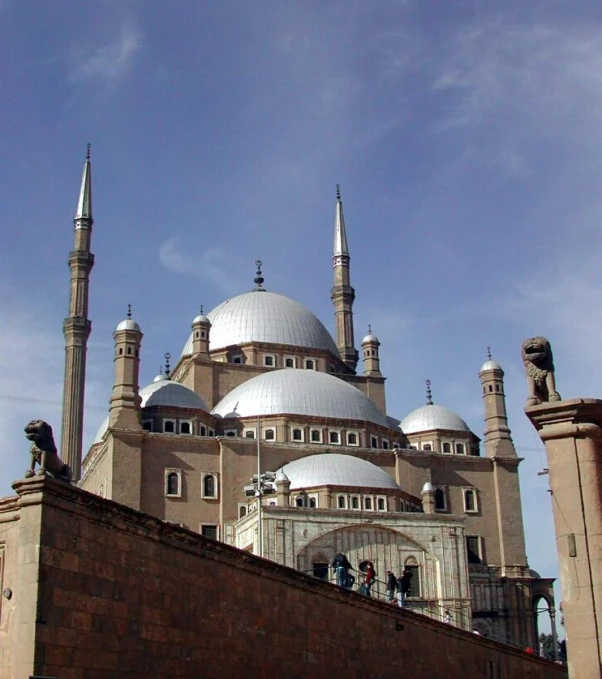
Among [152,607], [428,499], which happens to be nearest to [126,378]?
[428,499]

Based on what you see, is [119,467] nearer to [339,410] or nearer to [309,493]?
[309,493]

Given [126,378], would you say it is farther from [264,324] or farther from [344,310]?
[344,310]

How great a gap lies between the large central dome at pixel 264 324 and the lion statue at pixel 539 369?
3559cm

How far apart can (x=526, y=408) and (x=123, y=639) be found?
430cm

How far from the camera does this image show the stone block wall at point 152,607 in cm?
871

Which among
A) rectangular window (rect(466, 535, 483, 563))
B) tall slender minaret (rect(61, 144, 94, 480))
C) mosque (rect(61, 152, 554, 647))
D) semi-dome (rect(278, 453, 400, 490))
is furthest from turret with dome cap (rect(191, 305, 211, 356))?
rectangular window (rect(466, 535, 483, 563))

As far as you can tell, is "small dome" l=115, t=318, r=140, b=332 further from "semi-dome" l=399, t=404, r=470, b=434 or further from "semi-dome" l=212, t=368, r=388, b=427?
"semi-dome" l=399, t=404, r=470, b=434

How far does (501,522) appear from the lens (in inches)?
1553

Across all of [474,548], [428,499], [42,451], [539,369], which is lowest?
[42,451]

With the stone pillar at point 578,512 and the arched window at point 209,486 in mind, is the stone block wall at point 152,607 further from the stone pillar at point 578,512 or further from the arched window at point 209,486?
the arched window at point 209,486

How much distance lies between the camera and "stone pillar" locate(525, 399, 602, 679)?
26.7 ft

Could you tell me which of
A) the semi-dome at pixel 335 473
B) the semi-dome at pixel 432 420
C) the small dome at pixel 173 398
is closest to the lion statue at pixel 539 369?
the semi-dome at pixel 335 473

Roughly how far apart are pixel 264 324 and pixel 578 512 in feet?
122

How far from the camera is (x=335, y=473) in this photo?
113 ft
